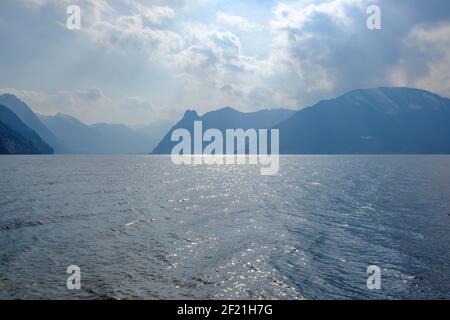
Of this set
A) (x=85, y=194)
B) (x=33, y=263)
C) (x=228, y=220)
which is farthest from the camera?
(x=85, y=194)

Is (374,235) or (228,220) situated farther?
(228,220)

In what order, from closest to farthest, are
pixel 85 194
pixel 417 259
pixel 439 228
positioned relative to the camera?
1. pixel 417 259
2. pixel 439 228
3. pixel 85 194

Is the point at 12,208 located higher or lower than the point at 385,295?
higher

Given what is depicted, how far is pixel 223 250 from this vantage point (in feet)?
105

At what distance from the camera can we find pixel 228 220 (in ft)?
154

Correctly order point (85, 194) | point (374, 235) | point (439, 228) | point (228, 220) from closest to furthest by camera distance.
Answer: point (374, 235)
point (439, 228)
point (228, 220)
point (85, 194)

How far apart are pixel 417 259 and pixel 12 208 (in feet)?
173
